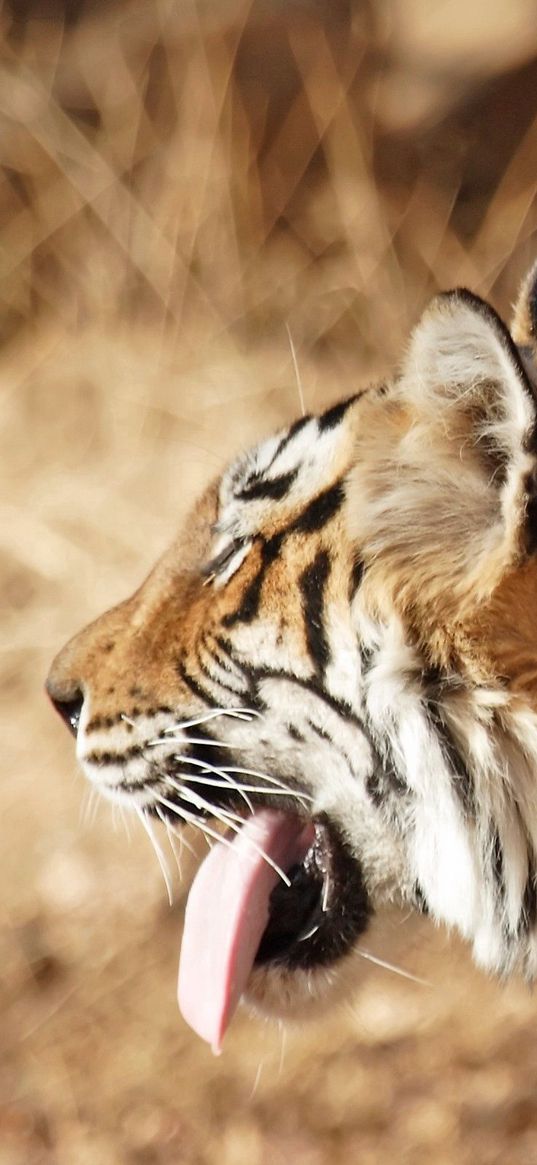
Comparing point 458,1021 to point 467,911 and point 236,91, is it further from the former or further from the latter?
point 236,91

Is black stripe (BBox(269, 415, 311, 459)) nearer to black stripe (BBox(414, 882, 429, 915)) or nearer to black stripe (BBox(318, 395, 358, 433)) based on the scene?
black stripe (BBox(318, 395, 358, 433))

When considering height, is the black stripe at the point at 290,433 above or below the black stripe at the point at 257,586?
above

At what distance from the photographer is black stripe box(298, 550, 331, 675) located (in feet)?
4.20

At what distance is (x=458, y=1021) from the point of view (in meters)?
2.28

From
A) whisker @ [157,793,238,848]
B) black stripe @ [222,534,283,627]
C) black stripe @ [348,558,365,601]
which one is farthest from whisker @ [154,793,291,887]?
black stripe @ [348,558,365,601]

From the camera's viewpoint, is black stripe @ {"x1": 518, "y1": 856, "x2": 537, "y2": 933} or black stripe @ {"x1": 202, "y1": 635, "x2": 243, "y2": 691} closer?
black stripe @ {"x1": 518, "y1": 856, "x2": 537, "y2": 933}

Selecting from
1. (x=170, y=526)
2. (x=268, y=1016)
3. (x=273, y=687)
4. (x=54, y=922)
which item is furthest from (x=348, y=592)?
(x=170, y=526)

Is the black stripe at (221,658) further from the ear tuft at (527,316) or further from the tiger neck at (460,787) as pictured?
the ear tuft at (527,316)

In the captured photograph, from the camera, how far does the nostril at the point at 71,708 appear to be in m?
1.57

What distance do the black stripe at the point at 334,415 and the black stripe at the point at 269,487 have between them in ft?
0.21

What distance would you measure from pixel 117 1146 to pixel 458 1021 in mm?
635

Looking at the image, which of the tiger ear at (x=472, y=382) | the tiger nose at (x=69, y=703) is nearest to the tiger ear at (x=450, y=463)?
the tiger ear at (x=472, y=382)

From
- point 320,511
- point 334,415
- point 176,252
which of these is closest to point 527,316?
point 334,415

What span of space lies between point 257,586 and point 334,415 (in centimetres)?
21
